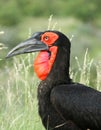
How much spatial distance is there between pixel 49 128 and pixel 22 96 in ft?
4.31

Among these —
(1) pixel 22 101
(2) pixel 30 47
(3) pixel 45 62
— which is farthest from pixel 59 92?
(1) pixel 22 101

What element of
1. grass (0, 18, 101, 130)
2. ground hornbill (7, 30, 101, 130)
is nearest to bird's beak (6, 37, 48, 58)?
ground hornbill (7, 30, 101, 130)

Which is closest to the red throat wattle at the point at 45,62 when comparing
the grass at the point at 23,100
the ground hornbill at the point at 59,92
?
the ground hornbill at the point at 59,92

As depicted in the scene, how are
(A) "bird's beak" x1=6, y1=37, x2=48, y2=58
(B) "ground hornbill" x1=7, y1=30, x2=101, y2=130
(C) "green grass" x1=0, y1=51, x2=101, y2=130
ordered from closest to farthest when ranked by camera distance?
(B) "ground hornbill" x1=7, y1=30, x2=101, y2=130 → (A) "bird's beak" x1=6, y1=37, x2=48, y2=58 → (C) "green grass" x1=0, y1=51, x2=101, y2=130

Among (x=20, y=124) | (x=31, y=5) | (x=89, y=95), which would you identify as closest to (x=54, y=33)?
(x=89, y=95)

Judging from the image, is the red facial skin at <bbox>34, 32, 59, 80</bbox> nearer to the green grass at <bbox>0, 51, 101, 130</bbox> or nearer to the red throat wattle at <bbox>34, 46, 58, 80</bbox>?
the red throat wattle at <bbox>34, 46, 58, 80</bbox>

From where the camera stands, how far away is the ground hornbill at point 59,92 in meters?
5.39

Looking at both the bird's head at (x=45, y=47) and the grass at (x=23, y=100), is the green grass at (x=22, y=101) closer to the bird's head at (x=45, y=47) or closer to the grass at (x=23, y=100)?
the grass at (x=23, y=100)

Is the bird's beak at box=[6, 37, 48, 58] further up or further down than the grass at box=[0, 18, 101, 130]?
further up

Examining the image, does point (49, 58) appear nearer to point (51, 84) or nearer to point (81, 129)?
point (51, 84)

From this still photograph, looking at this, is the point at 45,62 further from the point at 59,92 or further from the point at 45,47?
the point at 59,92

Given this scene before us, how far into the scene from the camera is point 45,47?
18.5 feet

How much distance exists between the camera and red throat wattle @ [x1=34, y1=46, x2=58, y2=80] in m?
5.63

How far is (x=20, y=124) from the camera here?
614 centimetres
